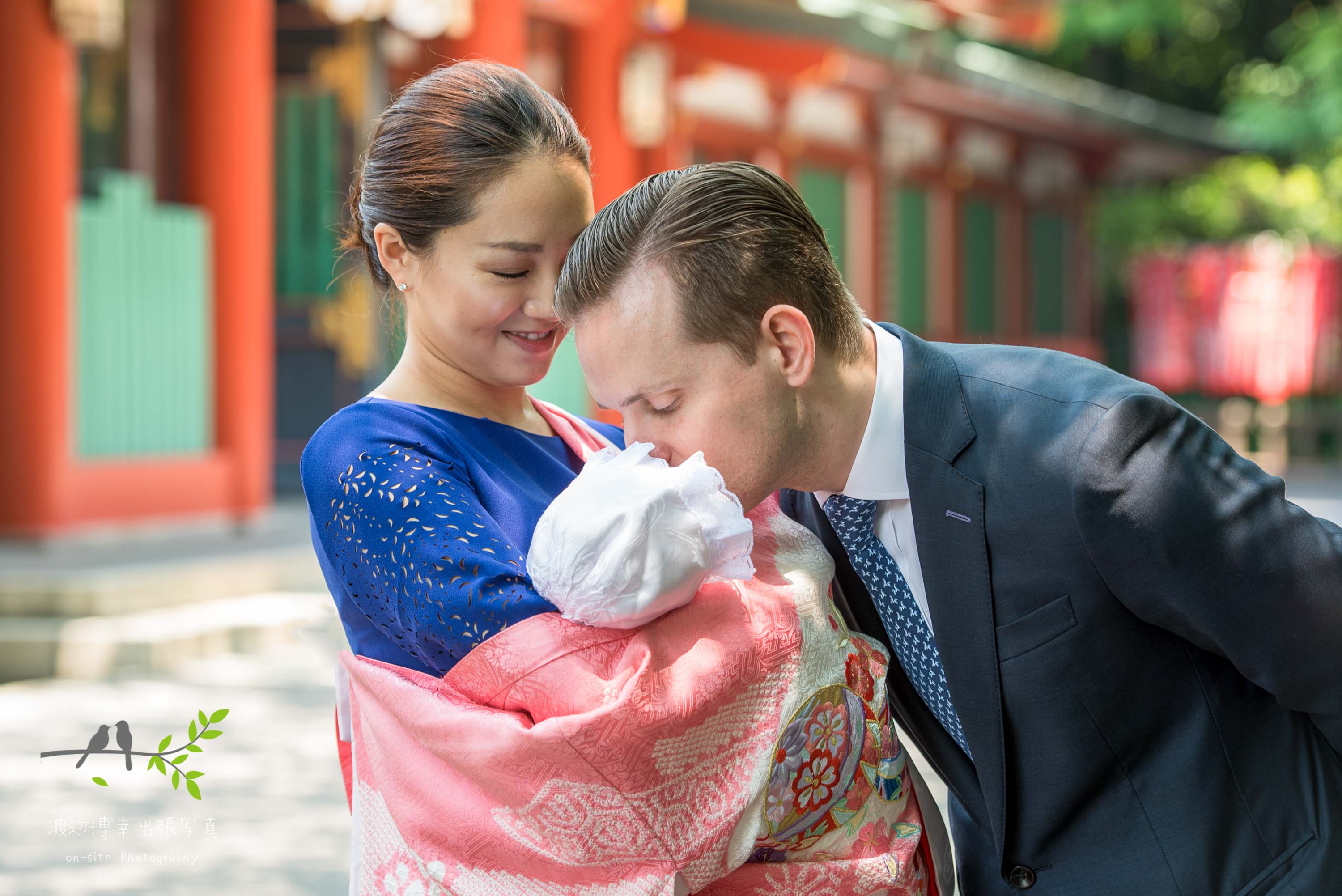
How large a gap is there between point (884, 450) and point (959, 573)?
0.18m

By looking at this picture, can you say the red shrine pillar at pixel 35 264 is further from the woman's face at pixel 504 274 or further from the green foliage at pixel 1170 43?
the green foliage at pixel 1170 43

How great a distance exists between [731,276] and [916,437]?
310 millimetres

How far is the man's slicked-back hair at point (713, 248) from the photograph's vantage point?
1663 millimetres

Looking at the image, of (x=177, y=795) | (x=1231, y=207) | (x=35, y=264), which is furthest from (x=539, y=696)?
(x=1231, y=207)

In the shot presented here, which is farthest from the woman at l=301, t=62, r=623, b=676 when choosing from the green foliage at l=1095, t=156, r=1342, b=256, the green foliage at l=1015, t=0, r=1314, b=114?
the green foliage at l=1015, t=0, r=1314, b=114

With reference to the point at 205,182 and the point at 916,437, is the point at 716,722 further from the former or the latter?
the point at 205,182

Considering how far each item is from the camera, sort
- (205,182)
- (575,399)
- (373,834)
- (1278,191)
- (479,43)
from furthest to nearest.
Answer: (1278,191) < (575,399) < (479,43) < (205,182) < (373,834)

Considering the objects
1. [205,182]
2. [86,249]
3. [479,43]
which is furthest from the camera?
[479,43]

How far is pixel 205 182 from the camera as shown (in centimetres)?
789

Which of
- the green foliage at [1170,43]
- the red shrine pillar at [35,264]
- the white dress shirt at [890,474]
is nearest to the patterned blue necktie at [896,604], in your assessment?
the white dress shirt at [890,474]

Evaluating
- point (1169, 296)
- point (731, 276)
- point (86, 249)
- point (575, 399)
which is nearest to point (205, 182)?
point (86, 249)

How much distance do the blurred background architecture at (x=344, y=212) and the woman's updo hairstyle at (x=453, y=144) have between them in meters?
0.46

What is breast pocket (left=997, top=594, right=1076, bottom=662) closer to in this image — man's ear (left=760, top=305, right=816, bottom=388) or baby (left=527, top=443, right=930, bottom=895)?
baby (left=527, top=443, right=930, bottom=895)

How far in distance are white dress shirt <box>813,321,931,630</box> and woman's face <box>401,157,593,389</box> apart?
444 mm
